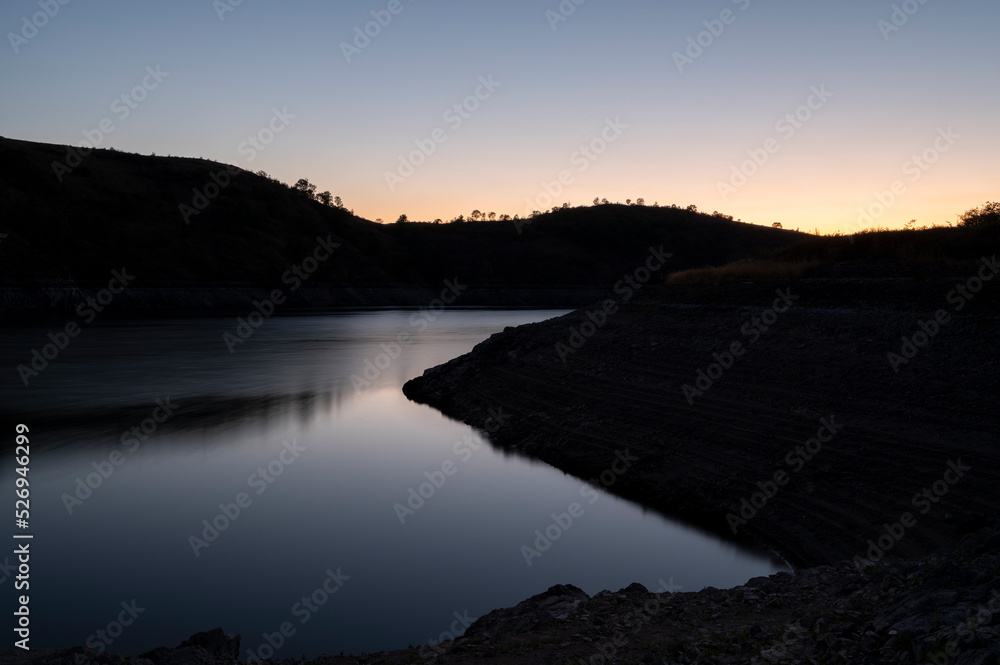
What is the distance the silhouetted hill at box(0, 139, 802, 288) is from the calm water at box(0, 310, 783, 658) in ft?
166

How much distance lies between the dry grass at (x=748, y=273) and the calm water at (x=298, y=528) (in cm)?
982

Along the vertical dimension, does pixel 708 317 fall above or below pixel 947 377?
above

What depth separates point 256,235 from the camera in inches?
3639

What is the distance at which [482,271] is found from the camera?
119250 millimetres

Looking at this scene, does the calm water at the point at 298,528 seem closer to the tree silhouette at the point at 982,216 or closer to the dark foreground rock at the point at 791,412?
Answer: the dark foreground rock at the point at 791,412

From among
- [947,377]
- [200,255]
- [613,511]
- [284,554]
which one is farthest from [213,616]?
→ [200,255]

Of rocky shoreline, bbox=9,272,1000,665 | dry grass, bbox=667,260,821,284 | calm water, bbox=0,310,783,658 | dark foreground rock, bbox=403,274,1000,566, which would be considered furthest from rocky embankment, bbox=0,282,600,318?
dry grass, bbox=667,260,821,284

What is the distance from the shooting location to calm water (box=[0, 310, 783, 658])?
27.4ft

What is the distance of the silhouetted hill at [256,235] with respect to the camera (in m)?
73.2

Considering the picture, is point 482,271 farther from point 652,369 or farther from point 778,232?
point 652,369

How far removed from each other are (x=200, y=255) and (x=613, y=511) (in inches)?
3105

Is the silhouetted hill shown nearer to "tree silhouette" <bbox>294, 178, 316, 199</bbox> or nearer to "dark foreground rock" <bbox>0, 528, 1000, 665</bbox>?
"tree silhouette" <bbox>294, 178, 316, 199</bbox>

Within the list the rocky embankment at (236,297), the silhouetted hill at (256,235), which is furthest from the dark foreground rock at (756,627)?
the silhouetted hill at (256,235)

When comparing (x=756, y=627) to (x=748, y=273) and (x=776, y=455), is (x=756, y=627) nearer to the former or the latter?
(x=776, y=455)
